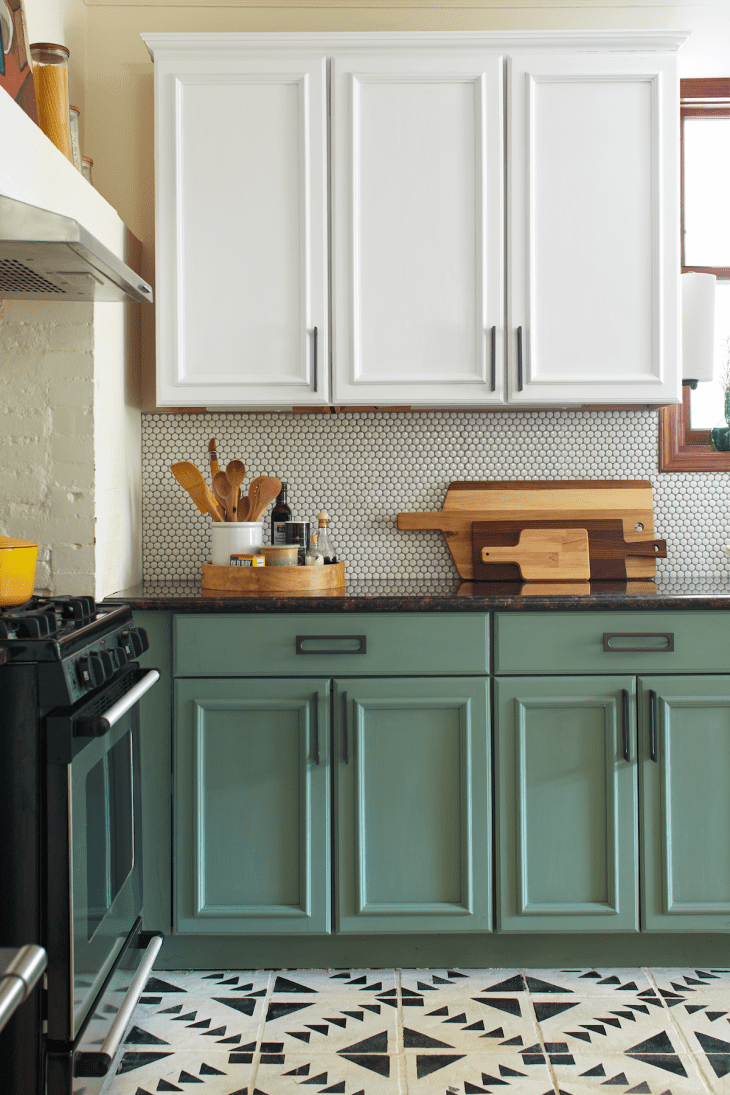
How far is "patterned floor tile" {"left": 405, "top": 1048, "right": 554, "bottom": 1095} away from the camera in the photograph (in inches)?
66.8

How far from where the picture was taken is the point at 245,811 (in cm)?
211

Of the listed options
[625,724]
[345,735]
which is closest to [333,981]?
[345,735]

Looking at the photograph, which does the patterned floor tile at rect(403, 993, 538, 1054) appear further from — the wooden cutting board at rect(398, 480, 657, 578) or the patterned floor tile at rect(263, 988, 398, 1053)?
the wooden cutting board at rect(398, 480, 657, 578)

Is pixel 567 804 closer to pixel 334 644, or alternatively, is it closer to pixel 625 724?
pixel 625 724

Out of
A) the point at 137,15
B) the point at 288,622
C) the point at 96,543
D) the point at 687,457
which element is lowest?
the point at 288,622

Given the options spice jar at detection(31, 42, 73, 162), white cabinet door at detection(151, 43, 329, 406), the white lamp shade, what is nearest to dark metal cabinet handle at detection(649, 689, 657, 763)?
the white lamp shade

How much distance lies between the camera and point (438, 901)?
2.11 metres

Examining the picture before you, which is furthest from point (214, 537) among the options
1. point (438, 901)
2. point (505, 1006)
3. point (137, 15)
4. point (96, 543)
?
point (137, 15)

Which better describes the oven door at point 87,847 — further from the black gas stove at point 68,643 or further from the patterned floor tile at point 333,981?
the patterned floor tile at point 333,981

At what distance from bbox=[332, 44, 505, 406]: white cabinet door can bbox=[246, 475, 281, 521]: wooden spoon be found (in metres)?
0.31

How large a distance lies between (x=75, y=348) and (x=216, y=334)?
1.32 ft

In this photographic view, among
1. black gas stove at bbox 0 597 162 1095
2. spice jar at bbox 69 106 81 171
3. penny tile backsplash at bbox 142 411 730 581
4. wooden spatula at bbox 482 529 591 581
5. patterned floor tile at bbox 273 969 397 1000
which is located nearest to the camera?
black gas stove at bbox 0 597 162 1095

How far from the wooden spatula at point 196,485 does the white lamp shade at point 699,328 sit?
1.48 meters

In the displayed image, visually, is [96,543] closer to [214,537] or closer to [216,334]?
[214,537]
